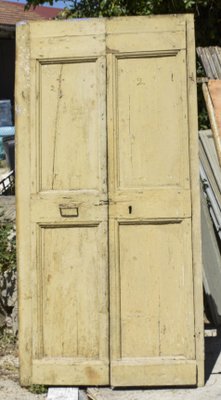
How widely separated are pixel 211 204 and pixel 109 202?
72.3 inches

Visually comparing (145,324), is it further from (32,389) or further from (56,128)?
(56,128)

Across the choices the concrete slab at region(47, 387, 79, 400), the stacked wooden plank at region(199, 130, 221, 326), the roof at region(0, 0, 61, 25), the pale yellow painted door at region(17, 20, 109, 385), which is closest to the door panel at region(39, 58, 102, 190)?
the pale yellow painted door at region(17, 20, 109, 385)

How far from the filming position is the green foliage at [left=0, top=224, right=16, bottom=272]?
18.0ft

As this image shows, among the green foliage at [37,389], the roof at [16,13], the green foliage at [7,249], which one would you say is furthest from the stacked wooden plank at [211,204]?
the roof at [16,13]

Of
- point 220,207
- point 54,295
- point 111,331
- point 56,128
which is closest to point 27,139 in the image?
point 56,128

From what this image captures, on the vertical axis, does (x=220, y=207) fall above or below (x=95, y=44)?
below

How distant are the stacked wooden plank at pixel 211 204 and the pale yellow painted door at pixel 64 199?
4.30ft

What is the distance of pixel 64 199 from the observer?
455 centimetres

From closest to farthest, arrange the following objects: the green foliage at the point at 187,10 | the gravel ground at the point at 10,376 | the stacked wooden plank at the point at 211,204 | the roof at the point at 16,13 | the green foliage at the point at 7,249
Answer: the gravel ground at the point at 10,376
the green foliage at the point at 7,249
the stacked wooden plank at the point at 211,204
the green foliage at the point at 187,10
the roof at the point at 16,13

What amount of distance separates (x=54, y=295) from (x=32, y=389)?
62cm

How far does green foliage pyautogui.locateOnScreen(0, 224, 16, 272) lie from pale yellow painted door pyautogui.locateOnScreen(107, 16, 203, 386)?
1200 mm

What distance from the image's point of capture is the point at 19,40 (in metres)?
4.56

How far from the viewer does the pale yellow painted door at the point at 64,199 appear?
4.53 metres

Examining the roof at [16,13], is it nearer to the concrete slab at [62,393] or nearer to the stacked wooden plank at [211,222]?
the stacked wooden plank at [211,222]
